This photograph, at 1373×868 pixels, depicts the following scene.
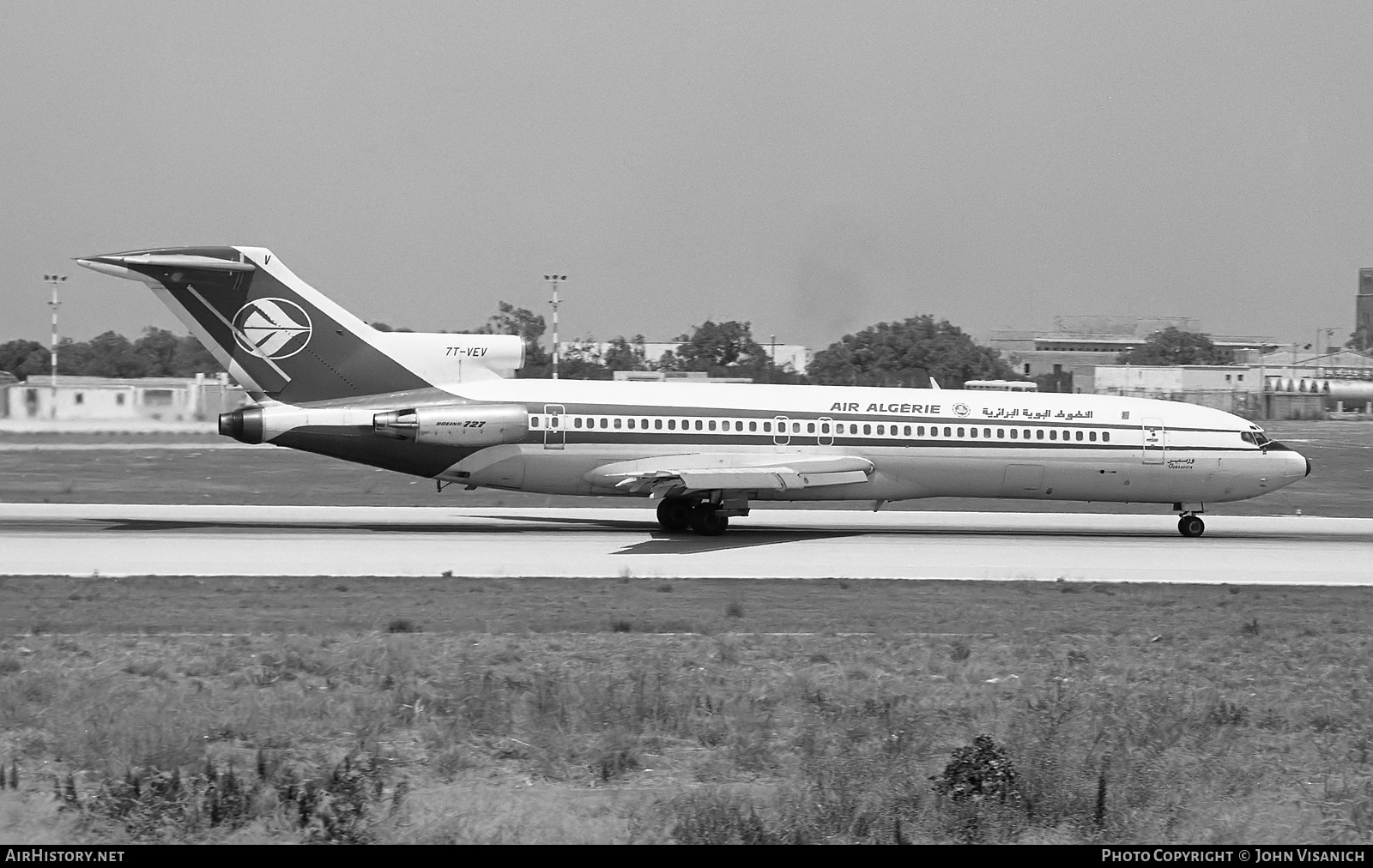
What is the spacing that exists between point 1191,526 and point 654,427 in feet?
40.1

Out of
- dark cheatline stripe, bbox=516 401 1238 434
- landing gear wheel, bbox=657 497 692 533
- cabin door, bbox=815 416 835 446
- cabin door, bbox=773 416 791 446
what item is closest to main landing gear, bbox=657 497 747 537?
landing gear wheel, bbox=657 497 692 533

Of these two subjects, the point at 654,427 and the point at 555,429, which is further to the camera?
the point at 654,427

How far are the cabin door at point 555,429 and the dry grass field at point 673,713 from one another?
274 inches

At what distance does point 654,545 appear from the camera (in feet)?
84.6

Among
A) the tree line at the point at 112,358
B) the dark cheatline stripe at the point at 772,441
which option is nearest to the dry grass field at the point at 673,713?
the dark cheatline stripe at the point at 772,441

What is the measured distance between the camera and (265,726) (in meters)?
11.5

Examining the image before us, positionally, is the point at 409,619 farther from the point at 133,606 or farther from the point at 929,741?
the point at 929,741

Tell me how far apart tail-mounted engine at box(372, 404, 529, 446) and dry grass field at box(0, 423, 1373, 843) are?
6.58 m

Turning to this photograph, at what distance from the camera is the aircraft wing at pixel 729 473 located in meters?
26.2

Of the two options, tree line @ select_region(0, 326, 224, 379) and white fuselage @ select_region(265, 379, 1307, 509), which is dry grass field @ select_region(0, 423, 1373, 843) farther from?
tree line @ select_region(0, 326, 224, 379)

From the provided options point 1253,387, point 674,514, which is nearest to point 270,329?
point 674,514

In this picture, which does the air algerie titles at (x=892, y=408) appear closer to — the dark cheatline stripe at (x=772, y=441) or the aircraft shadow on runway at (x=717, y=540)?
the dark cheatline stripe at (x=772, y=441)

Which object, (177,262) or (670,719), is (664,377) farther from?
(670,719)
